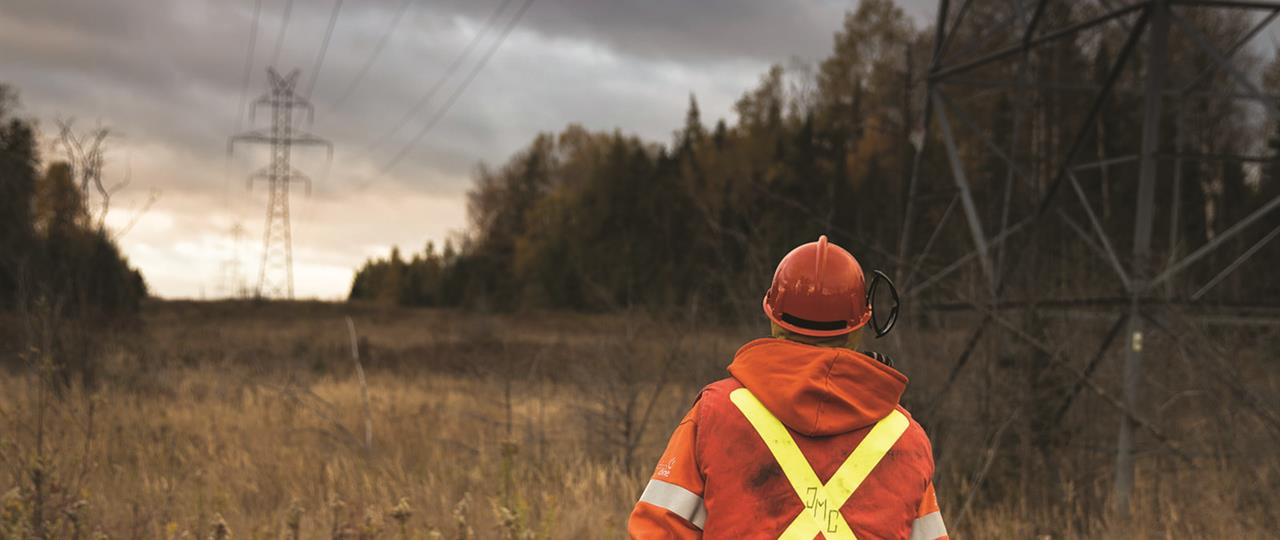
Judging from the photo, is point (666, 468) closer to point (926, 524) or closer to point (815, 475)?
point (815, 475)

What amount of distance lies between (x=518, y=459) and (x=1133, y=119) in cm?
2686

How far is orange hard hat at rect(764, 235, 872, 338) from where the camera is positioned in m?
2.73

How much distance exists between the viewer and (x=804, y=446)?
261 cm

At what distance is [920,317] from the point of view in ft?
28.5

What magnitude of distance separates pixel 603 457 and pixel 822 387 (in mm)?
7143

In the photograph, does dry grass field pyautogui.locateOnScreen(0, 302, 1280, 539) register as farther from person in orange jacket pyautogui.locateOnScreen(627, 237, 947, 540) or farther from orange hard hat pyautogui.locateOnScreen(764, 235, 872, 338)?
orange hard hat pyautogui.locateOnScreen(764, 235, 872, 338)

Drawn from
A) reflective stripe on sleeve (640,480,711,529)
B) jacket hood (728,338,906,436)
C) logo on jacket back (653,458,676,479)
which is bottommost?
reflective stripe on sleeve (640,480,711,529)

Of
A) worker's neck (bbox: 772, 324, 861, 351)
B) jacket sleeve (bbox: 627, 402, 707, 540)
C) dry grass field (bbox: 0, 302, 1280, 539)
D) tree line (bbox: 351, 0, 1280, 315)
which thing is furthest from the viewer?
tree line (bbox: 351, 0, 1280, 315)

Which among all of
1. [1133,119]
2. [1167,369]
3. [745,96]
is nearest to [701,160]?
[745,96]

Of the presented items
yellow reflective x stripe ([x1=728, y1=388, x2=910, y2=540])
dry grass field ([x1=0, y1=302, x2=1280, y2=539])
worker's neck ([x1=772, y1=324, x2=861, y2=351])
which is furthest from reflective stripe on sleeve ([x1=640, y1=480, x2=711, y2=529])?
dry grass field ([x1=0, y1=302, x2=1280, y2=539])

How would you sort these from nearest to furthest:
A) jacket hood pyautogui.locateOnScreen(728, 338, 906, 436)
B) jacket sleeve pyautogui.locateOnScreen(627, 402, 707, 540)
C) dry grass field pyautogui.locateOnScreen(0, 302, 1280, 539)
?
jacket hood pyautogui.locateOnScreen(728, 338, 906, 436)
jacket sleeve pyautogui.locateOnScreen(627, 402, 707, 540)
dry grass field pyautogui.locateOnScreen(0, 302, 1280, 539)

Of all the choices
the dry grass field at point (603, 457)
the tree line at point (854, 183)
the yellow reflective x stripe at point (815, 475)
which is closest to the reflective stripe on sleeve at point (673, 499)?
the yellow reflective x stripe at point (815, 475)

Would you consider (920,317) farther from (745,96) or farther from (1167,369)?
(745,96)

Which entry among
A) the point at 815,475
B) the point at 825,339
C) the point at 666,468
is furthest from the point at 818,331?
the point at 666,468
